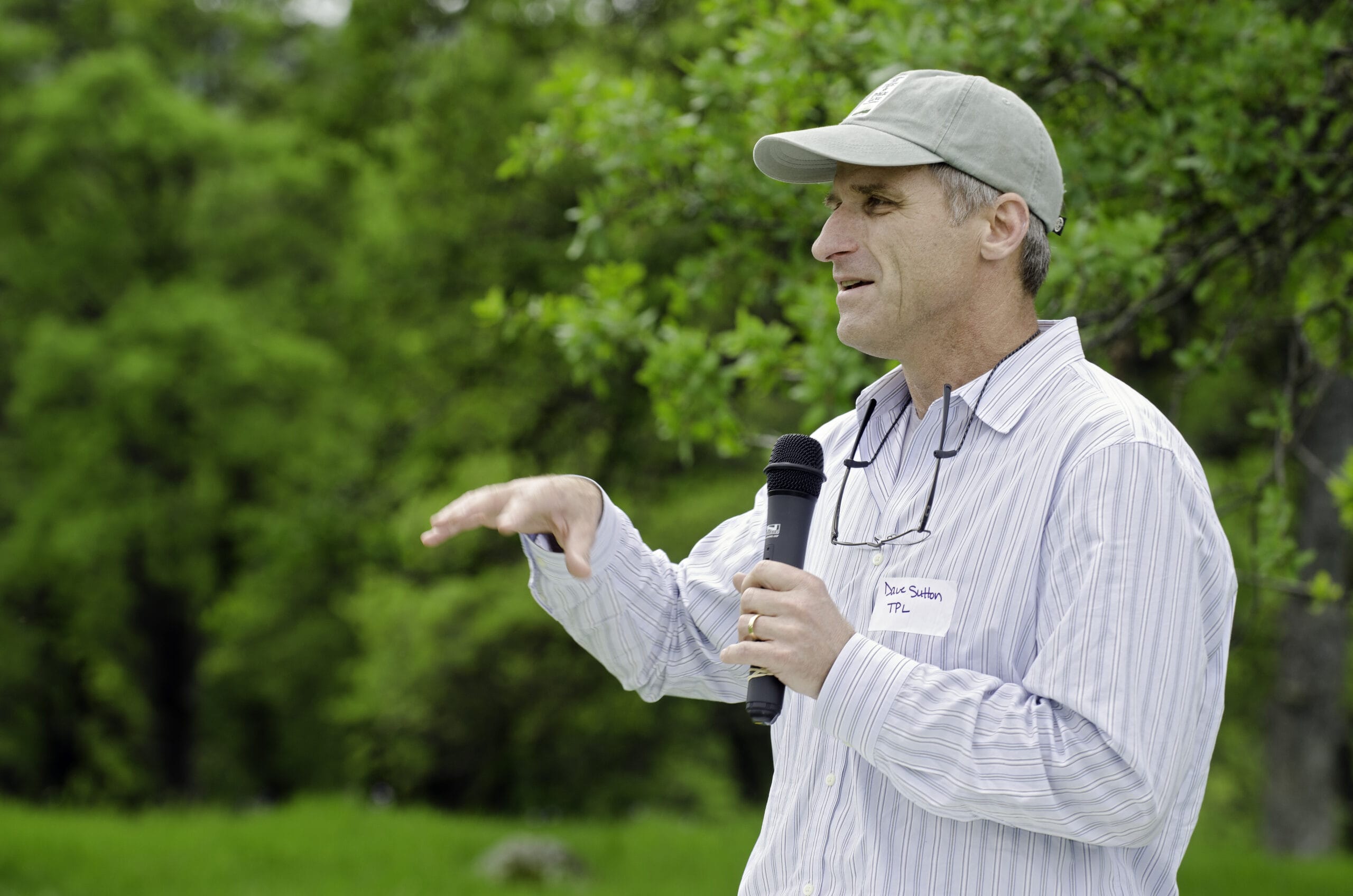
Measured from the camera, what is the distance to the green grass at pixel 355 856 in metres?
8.69

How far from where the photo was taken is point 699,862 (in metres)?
9.17

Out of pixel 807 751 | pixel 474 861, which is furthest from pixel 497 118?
pixel 807 751

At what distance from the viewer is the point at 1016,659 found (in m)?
1.68

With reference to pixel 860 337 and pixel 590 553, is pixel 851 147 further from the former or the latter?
pixel 590 553

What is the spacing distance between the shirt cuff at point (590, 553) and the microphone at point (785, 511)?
0.80 ft

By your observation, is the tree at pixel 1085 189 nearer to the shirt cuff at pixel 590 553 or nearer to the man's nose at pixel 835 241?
the man's nose at pixel 835 241

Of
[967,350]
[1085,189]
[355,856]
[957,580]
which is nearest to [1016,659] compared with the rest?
[957,580]

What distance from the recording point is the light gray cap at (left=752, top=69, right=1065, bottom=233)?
181 cm

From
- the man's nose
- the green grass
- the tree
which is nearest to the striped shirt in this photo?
the man's nose

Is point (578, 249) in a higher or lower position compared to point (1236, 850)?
higher

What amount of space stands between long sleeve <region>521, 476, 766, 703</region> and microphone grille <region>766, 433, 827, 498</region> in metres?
0.12

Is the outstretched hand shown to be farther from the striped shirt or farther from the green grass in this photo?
the green grass

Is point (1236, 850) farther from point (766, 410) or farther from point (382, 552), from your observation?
point (382, 552)

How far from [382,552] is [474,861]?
2.26m
